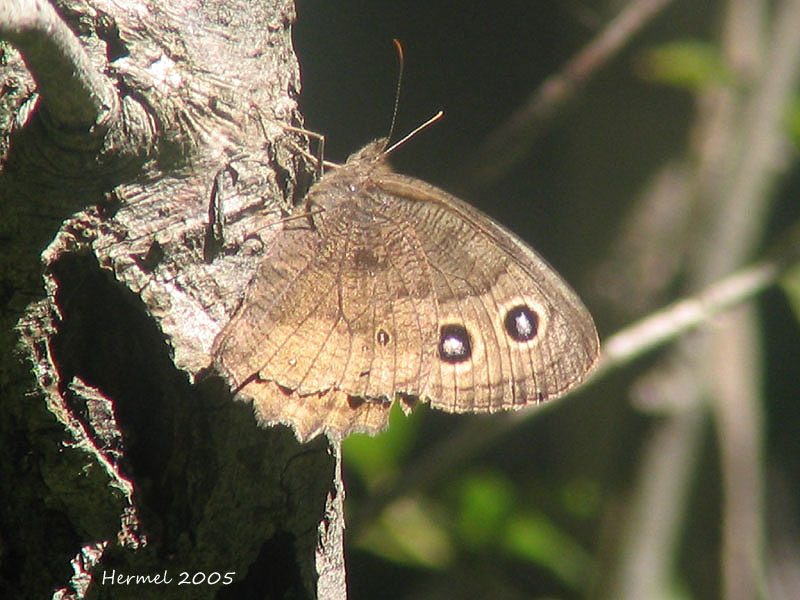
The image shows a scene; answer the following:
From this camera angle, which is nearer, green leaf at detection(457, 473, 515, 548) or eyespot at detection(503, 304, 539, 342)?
eyespot at detection(503, 304, 539, 342)

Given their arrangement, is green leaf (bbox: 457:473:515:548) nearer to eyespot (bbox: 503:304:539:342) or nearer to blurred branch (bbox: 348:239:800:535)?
blurred branch (bbox: 348:239:800:535)

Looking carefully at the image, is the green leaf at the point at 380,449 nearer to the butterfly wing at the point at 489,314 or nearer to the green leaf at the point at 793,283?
the butterfly wing at the point at 489,314

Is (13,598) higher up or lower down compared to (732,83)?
lower down

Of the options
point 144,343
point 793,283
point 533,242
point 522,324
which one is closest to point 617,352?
point 793,283

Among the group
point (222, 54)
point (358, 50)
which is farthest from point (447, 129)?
point (222, 54)

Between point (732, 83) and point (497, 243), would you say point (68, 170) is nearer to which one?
point (497, 243)

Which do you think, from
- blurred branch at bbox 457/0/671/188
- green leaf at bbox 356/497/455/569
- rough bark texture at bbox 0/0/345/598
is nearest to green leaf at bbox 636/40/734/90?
blurred branch at bbox 457/0/671/188
